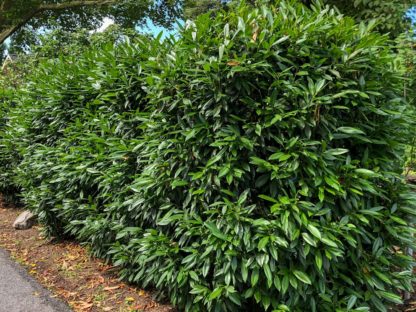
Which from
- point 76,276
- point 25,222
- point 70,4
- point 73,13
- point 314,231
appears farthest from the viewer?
point 73,13

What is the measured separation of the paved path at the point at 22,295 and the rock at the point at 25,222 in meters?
1.61

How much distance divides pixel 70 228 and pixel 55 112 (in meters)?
1.54

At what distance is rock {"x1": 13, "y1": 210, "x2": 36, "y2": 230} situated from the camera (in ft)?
19.9

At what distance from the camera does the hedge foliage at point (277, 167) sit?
2.64 m

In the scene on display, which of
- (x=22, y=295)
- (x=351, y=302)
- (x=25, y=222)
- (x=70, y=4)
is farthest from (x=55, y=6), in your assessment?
(x=351, y=302)

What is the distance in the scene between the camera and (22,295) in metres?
3.84

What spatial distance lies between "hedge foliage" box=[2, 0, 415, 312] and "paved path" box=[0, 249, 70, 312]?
110cm

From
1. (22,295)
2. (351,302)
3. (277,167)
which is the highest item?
(277,167)

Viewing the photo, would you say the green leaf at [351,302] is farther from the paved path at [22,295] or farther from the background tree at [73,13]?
the background tree at [73,13]

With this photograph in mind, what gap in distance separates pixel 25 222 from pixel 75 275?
7.37ft

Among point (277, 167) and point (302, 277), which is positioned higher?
point (277, 167)

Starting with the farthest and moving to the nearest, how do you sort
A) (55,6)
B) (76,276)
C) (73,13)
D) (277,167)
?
(73,13) → (55,6) → (76,276) → (277,167)

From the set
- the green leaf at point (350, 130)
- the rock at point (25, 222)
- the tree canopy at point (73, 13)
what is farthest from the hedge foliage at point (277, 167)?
the tree canopy at point (73, 13)

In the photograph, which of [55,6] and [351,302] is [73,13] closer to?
[55,6]
